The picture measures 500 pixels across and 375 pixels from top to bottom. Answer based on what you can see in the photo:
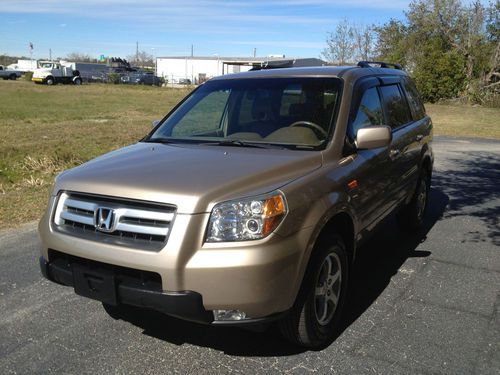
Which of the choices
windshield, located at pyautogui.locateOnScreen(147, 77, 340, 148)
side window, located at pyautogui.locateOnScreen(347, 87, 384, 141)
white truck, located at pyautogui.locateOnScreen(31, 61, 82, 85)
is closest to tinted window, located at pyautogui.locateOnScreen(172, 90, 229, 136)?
windshield, located at pyautogui.locateOnScreen(147, 77, 340, 148)

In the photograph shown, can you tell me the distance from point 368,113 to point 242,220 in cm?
208

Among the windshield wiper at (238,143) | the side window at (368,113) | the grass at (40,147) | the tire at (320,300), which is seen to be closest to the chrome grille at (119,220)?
the tire at (320,300)

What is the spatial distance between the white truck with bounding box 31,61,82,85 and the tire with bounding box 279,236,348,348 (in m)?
57.2

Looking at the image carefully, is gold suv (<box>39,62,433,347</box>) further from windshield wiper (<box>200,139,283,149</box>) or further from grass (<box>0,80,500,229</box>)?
grass (<box>0,80,500,229</box>)

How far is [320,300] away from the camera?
11.3 ft

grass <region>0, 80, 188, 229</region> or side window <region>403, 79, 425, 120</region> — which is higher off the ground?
side window <region>403, 79, 425, 120</region>

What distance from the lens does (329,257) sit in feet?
11.3

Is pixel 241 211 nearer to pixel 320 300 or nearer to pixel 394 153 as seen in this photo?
pixel 320 300

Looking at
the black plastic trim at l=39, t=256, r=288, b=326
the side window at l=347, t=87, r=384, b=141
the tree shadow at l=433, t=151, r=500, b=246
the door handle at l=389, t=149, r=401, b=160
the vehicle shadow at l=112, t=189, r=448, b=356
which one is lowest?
the vehicle shadow at l=112, t=189, r=448, b=356

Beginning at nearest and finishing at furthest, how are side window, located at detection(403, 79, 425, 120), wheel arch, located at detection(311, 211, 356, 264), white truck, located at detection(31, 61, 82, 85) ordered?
wheel arch, located at detection(311, 211, 356, 264)
side window, located at detection(403, 79, 425, 120)
white truck, located at detection(31, 61, 82, 85)

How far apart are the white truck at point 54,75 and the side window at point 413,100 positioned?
55.1 metres

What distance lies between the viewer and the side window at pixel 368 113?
407 cm

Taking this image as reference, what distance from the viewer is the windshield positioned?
397 centimetres

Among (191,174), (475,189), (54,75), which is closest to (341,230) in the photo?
(191,174)
